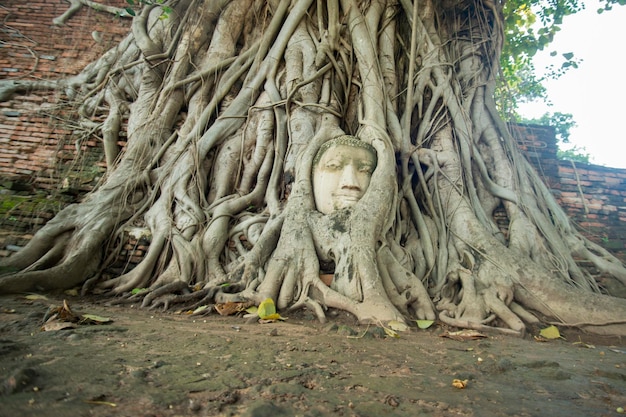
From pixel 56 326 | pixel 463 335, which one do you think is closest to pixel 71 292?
pixel 56 326

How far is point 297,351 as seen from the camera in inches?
60.0

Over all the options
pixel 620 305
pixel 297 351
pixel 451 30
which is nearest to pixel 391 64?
pixel 451 30

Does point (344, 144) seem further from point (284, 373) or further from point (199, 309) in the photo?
point (284, 373)

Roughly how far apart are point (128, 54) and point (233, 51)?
1543 mm

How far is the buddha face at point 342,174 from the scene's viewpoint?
2.86 m

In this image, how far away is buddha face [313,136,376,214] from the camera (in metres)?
2.86

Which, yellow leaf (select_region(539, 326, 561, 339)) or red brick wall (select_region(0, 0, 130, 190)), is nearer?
yellow leaf (select_region(539, 326, 561, 339))

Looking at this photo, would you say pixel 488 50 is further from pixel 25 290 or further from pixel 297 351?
pixel 25 290

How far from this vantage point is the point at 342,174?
2.88 metres

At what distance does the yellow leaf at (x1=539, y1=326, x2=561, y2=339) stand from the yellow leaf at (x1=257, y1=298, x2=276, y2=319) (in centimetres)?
164

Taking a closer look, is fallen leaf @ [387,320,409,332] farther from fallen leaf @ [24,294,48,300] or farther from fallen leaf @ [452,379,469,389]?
fallen leaf @ [24,294,48,300]

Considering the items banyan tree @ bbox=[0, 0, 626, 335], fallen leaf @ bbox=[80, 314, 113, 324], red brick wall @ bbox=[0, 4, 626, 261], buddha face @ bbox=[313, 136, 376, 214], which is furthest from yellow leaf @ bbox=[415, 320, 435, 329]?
red brick wall @ bbox=[0, 4, 626, 261]

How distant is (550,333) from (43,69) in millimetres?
6412

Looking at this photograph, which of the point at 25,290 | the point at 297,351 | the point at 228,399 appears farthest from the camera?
the point at 25,290
